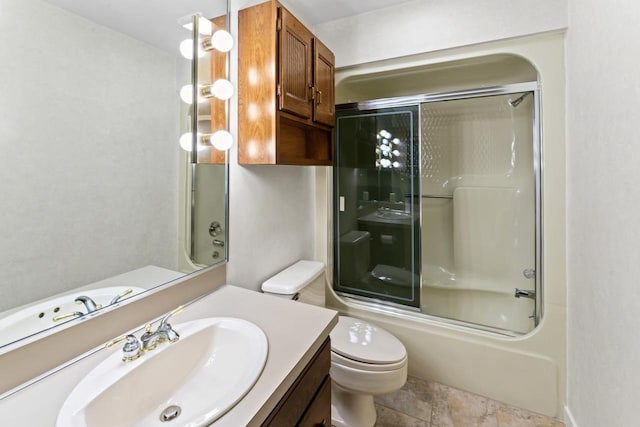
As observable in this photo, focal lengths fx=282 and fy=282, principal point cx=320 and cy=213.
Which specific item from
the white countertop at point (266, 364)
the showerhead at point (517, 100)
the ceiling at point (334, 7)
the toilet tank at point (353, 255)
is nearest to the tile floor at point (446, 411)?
the toilet tank at point (353, 255)

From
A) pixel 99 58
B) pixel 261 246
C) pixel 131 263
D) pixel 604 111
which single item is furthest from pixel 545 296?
pixel 99 58

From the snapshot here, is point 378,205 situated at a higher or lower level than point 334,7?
lower

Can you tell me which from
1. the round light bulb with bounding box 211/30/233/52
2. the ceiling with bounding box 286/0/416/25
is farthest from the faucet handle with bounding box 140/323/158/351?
the ceiling with bounding box 286/0/416/25

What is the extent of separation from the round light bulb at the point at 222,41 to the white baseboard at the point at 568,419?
243cm

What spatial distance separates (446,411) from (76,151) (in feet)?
6.74

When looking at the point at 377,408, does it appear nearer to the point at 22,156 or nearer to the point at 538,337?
the point at 538,337

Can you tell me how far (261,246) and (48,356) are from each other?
3.01 feet

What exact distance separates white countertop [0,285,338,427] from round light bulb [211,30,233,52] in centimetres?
108

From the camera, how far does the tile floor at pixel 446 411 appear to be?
1.50 m

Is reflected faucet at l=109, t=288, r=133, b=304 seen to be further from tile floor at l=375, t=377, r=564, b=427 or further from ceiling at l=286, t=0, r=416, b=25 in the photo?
ceiling at l=286, t=0, r=416, b=25

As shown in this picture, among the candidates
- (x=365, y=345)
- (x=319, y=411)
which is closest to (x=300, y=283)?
(x=365, y=345)

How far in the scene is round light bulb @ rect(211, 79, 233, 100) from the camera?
1.23 m

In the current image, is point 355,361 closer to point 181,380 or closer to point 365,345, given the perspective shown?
point 365,345

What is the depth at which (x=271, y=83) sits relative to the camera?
124 centimetres
